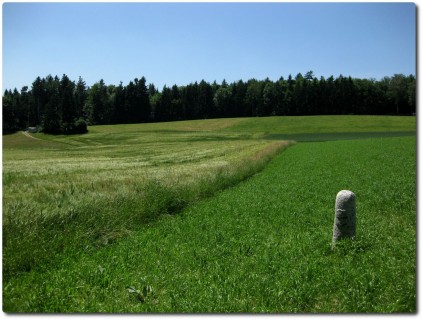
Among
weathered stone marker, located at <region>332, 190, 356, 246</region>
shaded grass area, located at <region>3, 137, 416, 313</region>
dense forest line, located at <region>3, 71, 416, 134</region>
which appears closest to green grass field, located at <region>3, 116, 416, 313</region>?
shaded grass area, located at <region>3, 137, 416, 313</region>

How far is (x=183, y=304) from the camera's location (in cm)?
501

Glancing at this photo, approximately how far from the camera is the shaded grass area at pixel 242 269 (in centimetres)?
502

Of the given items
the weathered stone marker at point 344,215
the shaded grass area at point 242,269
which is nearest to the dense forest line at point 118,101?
the weathered stone marker at point 344,215

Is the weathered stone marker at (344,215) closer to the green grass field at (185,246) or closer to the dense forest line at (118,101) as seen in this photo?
the green grass field at (185,246)

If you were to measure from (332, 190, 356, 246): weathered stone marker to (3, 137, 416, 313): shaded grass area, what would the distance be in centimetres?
16

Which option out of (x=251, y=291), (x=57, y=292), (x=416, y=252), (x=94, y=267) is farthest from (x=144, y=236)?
(x=416, y=252)

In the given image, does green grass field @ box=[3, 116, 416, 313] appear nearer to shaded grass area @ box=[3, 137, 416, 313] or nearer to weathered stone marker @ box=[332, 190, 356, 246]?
shaded grass area @ box=[3, 137, 416, 313]

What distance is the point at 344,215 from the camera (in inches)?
249

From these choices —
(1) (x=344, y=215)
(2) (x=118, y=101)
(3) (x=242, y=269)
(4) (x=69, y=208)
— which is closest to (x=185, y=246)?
(3) (x=242, y=269)

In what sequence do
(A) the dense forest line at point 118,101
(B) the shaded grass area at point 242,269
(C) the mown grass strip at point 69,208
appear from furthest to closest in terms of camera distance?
(A) the dense forest line at point 118,101 → (C) the mown grass strip at point 69,208 → (B) the shaded grass area at point 242,269

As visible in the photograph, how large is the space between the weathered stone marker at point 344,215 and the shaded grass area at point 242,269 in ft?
0.53

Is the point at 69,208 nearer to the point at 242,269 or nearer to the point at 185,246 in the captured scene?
the point at 185,246

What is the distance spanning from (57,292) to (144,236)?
2.86 meters

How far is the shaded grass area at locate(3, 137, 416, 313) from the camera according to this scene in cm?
502
